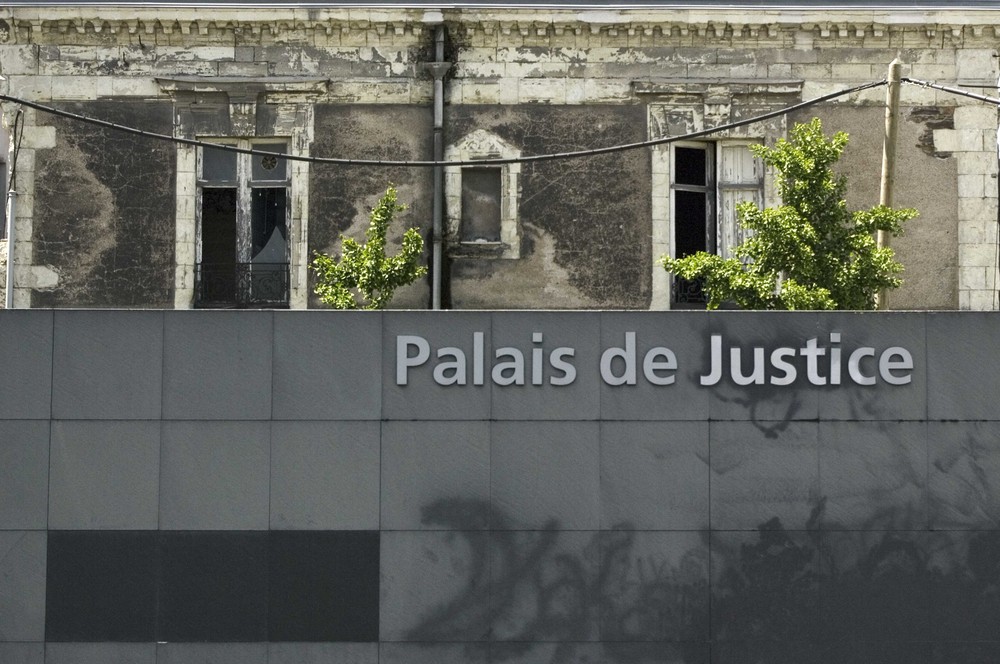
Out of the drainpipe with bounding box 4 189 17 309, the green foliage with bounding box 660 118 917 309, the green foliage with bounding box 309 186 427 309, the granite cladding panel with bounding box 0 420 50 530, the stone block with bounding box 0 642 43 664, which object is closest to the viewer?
the stone block with bounding box 0 642 43 664

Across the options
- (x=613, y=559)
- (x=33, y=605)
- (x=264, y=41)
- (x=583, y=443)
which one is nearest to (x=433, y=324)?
(x=583, y=443)

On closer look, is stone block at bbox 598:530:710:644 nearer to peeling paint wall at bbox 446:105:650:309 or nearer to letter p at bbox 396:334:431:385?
letter p at bbox 396:334:431:385

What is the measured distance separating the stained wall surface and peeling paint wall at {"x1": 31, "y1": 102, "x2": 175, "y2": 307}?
6.78m

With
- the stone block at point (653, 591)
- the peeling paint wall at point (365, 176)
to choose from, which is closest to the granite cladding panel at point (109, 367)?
the stone block at point (653, 591)

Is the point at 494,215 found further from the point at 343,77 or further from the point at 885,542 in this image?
the point at 885,542

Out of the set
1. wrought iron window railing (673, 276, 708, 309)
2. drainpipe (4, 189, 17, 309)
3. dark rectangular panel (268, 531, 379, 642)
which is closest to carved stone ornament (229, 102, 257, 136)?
drainpipe (4, 189, 17, 309)

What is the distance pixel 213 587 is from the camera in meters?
15.0

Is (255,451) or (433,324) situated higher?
(433,324)

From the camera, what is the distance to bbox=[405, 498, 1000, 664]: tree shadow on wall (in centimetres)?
1494

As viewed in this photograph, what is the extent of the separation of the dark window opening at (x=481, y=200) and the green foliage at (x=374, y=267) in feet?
5.80

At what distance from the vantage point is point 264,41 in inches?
870

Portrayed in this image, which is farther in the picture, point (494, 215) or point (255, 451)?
point (494, 215)

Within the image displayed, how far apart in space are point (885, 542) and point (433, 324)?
5.15m

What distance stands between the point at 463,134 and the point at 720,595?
950 cm
